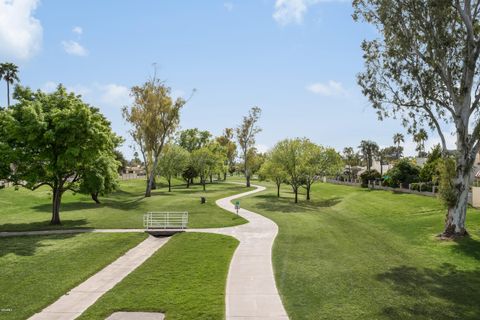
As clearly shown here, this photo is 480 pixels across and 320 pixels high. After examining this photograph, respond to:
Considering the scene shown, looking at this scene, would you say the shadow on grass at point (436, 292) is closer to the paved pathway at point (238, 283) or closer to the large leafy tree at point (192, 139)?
the paved pathway at point (238, 283)

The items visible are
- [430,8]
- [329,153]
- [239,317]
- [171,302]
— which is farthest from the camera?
[329,153]

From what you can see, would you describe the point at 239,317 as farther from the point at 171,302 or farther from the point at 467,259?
the point at 467,259

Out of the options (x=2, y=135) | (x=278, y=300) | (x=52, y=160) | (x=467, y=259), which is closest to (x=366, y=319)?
(x=278, y=300)

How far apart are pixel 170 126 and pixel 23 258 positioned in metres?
38.8

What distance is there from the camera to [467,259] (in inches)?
773

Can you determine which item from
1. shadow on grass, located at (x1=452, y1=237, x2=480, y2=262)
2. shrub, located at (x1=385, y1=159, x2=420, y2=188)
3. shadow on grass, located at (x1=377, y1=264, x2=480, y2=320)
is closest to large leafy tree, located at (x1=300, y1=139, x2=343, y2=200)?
shrub, located at (x1=385, y1=159, x2=420, y2=188)

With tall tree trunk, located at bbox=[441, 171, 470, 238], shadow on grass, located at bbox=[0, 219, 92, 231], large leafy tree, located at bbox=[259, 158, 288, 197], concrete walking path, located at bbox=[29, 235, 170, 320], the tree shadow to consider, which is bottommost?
concrete walking path, located at bbox=[29, 235, 170, 320]

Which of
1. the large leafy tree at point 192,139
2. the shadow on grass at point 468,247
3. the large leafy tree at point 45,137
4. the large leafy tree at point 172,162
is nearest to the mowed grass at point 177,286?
the large leafy tree at point 45,137

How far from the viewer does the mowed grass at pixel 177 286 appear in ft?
41.9

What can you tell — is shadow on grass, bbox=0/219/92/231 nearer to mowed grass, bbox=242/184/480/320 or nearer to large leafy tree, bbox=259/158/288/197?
mowed grass, bbox=242/184/480/320

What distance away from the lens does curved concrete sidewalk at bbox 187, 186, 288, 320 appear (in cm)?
1249

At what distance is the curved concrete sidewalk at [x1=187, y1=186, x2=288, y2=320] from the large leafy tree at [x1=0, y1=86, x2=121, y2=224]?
1025 cm

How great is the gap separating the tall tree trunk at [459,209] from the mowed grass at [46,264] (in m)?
20.3

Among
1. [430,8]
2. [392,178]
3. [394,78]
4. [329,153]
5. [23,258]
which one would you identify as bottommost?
[23,258]
